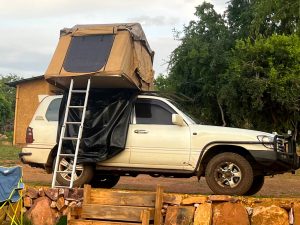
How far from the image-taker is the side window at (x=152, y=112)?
9.71m

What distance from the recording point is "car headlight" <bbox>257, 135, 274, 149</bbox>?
8977 mm

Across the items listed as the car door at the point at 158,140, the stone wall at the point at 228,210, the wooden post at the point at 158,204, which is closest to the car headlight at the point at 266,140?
the stone wall at the point at 228,210

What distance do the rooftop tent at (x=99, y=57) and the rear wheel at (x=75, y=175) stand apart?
162cm

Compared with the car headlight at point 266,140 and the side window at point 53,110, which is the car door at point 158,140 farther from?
the side window at point 53,110

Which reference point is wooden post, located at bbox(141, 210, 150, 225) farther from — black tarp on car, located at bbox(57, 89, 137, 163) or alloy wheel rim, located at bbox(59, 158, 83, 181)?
alloy wheel rim, located at bbox(59, 158, 83, 181)

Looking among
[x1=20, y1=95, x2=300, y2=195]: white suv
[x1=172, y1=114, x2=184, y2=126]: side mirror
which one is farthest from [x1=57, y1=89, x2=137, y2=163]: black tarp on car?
[x1=172, y1=114, x2=184, y2=126]: side mirror

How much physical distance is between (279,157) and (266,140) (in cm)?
37

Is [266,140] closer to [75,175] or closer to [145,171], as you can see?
[145,171]

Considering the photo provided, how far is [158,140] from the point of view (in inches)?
373

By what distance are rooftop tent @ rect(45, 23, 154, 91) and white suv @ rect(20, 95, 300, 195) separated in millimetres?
720

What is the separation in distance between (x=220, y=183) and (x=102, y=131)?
8.11 ft

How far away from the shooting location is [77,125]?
32.8 feet

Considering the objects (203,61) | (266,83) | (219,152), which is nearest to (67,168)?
(219,152)

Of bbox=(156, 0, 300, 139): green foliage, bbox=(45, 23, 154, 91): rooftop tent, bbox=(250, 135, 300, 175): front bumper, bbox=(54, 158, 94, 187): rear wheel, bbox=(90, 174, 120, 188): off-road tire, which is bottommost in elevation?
bbox=(90, 174, 120, 188): off-road tire
